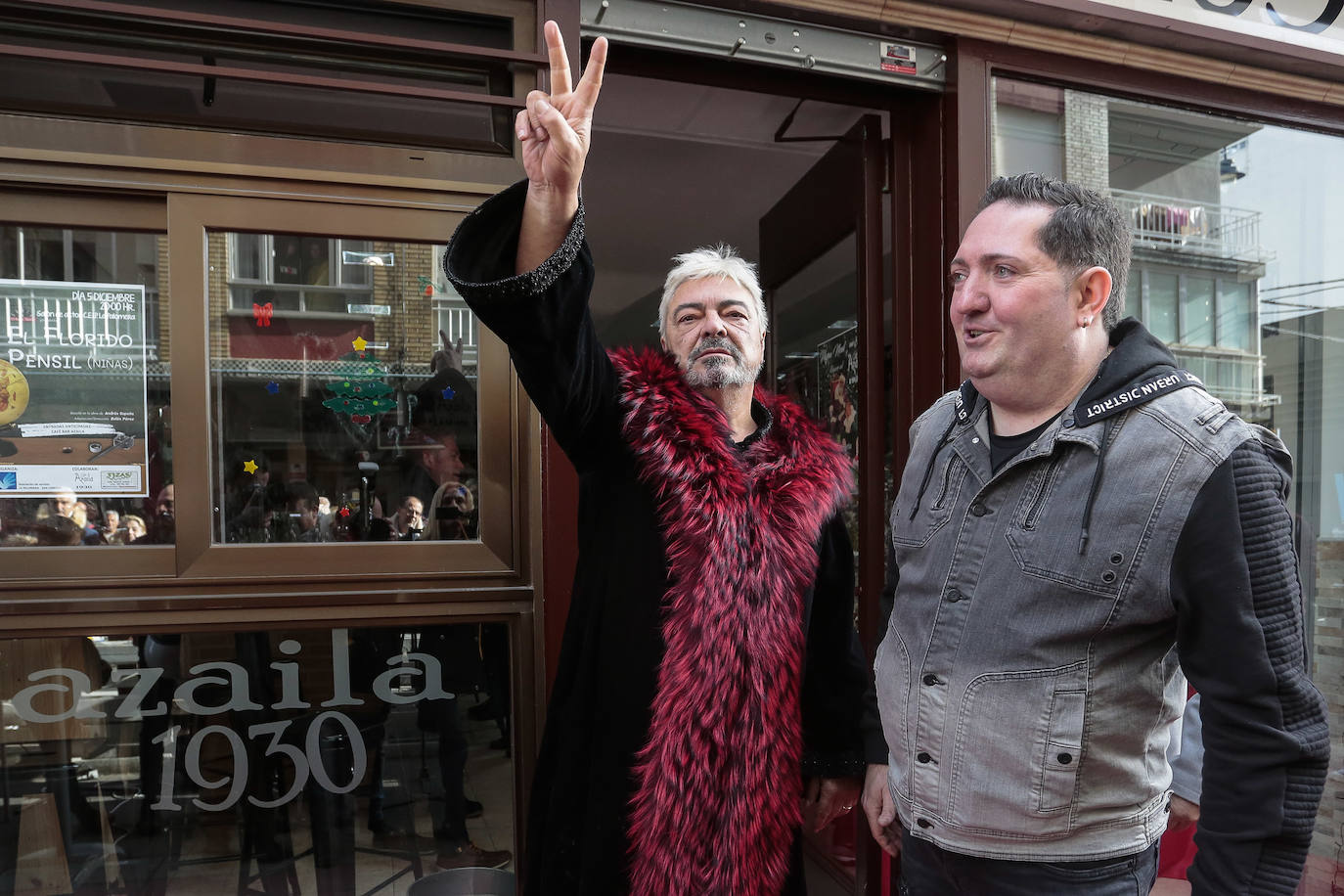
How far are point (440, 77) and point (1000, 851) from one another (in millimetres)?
2287

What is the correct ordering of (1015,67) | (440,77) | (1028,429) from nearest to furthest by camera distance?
(1028,429) < (440,77) < (1015,67)

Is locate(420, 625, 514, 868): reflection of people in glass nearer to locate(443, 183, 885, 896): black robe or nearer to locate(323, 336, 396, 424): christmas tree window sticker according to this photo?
locate(443, 183, 885, 896): black robe

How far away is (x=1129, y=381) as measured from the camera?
1455 millimetres

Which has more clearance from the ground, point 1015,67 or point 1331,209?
point 1015,67

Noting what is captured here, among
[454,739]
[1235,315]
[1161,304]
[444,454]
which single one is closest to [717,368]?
[444,454]

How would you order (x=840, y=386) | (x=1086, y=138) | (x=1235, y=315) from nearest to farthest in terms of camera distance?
(x=1086, y=138)
(x=1235, y=315)
(x=840, y=386)

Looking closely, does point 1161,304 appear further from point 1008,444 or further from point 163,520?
point 163,520

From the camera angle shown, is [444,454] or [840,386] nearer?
[444,454]

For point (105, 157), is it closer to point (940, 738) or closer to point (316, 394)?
point (316, 394)

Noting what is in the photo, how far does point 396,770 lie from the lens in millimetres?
2371

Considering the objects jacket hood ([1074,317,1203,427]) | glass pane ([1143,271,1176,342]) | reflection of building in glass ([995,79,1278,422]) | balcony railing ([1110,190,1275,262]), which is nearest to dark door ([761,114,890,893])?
reflection of building in glass ([995,79,1278,422])

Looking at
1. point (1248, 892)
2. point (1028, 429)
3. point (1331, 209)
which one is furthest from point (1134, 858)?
point (1331, 209)

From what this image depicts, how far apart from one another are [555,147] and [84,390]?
1.61 meters

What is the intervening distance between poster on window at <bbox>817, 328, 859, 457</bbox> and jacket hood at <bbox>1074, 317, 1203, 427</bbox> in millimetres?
1661
